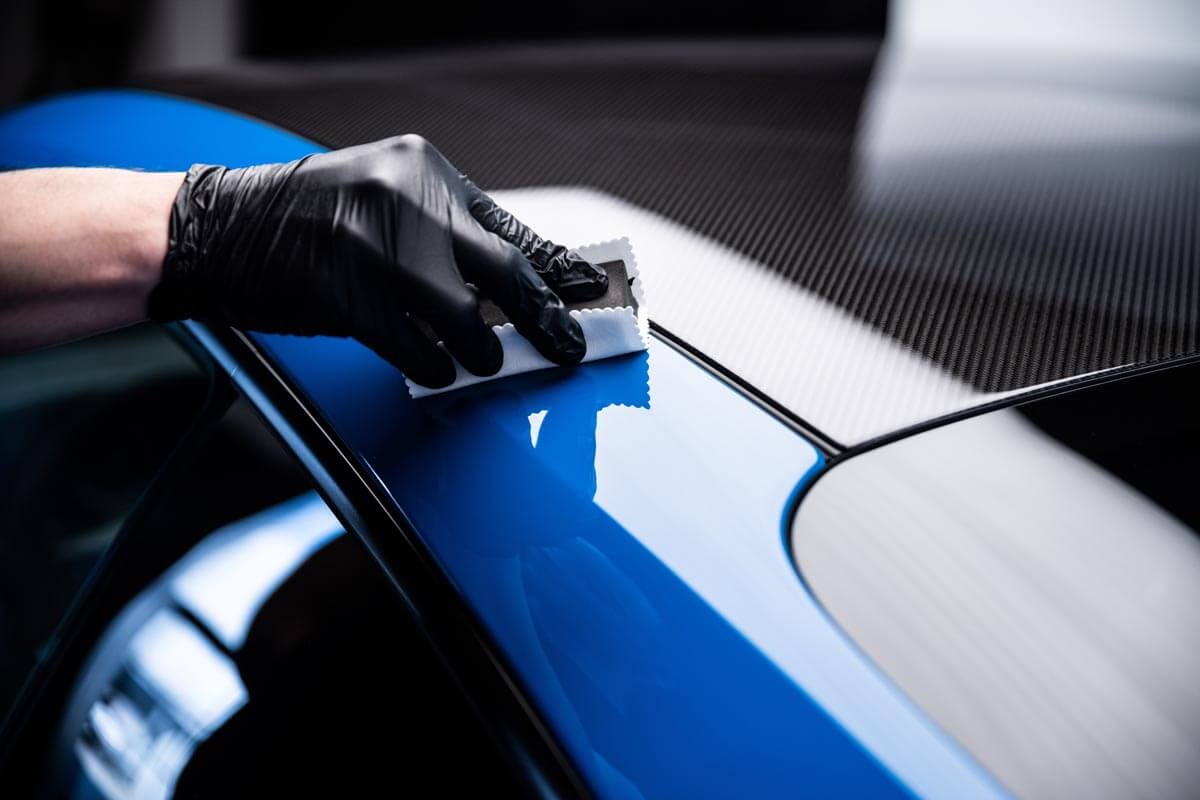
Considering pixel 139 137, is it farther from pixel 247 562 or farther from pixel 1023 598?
pixel 1023 598

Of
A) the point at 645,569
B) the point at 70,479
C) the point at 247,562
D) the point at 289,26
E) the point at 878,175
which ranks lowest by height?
the point at 70,479

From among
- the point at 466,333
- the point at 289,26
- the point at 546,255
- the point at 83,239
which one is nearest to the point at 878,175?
the point at 546,255

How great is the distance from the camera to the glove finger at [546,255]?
2.75 ft

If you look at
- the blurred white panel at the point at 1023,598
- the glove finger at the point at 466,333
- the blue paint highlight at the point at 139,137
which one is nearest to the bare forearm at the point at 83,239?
the blue paint highlight at the point at 139,137

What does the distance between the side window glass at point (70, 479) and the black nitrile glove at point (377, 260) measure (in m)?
0.42

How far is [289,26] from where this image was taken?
11.4 feet

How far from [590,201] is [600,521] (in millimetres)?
462

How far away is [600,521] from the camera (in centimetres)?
64

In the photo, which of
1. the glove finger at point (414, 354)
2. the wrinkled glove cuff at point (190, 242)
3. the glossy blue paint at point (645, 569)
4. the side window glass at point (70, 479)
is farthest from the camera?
the side window glass at point (70, 479)

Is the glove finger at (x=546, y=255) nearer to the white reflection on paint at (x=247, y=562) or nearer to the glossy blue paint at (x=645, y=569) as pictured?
the glossy blue paint at (x=645, y=569)

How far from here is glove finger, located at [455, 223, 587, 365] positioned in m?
0.77

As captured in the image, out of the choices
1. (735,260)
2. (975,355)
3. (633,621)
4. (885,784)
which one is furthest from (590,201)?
(885,784)

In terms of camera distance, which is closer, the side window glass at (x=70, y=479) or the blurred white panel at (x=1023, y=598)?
the blurred white panel at (x=1023, y=598)

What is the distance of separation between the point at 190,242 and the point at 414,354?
326 millimetres
